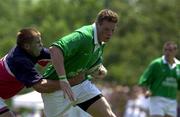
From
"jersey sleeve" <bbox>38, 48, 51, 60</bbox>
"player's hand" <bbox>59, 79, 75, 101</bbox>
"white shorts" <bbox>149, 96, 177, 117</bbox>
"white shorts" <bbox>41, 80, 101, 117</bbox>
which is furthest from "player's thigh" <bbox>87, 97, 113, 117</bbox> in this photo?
"white shorts" <bbox>149, 96, 177, 117</bbox>

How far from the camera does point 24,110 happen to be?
139ft

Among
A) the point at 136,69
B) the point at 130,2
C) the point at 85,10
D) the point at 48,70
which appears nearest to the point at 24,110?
the point at 136,69

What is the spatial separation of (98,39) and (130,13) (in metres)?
51.4

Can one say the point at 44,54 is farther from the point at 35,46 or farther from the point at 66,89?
the point at 66,89

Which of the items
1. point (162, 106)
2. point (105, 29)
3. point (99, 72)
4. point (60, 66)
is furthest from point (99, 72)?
point (162, 106)

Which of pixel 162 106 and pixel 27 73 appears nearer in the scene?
pixel 27 73

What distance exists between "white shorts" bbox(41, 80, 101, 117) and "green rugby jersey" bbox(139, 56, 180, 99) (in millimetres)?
5426

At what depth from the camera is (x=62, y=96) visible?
10.4m

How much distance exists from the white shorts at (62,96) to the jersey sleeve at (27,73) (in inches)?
30.4

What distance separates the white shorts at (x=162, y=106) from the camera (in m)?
15.9

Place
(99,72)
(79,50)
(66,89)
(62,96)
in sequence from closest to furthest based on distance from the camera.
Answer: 1. (66,89)
2. (79,50)
3. (62,96)
4. (99,72)

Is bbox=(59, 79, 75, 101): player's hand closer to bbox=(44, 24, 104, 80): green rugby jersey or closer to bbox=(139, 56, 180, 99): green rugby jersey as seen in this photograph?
bbox=(44, 24, 104, 80): green rugby jersey

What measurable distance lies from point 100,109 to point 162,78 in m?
5.65

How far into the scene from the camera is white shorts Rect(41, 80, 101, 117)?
10430 millimetres
